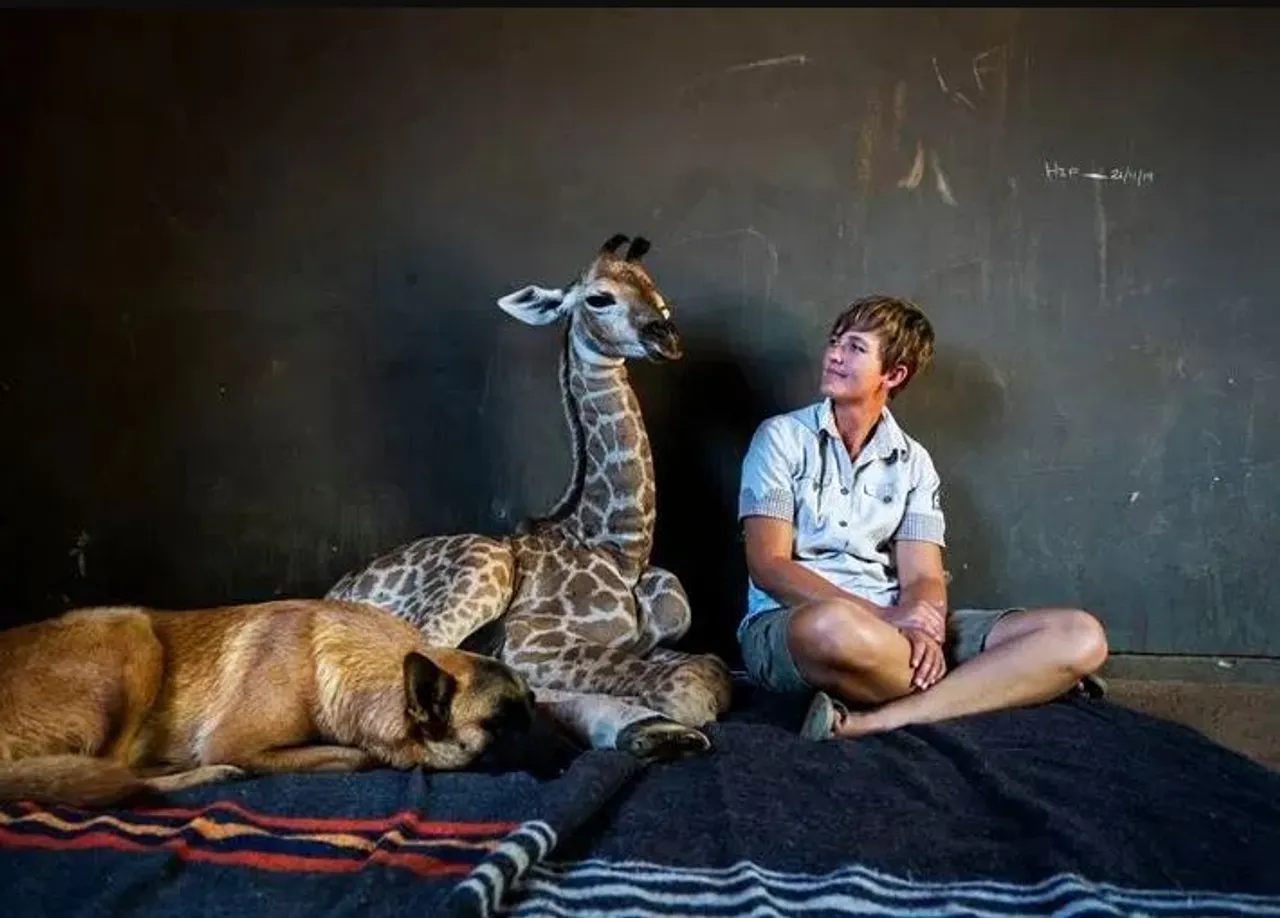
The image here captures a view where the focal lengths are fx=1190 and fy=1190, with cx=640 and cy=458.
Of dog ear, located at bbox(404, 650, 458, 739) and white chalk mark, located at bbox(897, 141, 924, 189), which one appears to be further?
white chalk mark, located at bbox(897, 141, 924, 189)

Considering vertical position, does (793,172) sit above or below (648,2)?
below

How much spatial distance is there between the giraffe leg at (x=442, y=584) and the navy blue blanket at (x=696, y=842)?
0.93 m

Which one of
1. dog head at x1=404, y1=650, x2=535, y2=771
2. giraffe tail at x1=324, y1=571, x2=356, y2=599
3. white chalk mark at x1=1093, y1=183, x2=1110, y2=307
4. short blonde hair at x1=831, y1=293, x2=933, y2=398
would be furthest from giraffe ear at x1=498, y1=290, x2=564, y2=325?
white chalk mark at x1=1093, y1=183, x2=1110, y2=307

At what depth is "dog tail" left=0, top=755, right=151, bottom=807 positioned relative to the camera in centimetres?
232

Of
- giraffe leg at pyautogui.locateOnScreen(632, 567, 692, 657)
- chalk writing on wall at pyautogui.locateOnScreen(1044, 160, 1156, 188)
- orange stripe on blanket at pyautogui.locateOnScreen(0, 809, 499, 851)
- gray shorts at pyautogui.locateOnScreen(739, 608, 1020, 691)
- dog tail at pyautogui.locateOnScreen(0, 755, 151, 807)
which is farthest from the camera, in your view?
chalk writing on wall at pyautogui.locateOnScreen(1044, 160, 1156, 188)

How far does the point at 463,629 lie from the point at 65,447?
1752mm

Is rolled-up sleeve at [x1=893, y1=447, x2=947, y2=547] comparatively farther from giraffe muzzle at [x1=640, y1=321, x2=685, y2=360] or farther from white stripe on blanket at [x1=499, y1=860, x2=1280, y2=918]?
white stripe on blanket at [x1=499, y1=860, x2=1280, y2=918]

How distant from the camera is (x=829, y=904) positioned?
1.98 meters

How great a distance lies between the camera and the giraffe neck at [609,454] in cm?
380

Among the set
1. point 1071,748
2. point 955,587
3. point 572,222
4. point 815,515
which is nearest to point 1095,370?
point 955,587

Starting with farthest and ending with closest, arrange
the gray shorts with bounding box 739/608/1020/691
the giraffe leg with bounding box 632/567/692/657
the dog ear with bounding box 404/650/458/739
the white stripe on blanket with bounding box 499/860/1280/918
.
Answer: the giraffe leg with bounding box 632/567/692/657 → the gray shorts with bounding box 739/608/1020/691 → the dog ear with bounding box 404/650/458/739 → the white stripe on blanket with bounding box 499/860/1280/918

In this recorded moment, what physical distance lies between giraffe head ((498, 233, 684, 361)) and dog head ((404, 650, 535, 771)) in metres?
1.32

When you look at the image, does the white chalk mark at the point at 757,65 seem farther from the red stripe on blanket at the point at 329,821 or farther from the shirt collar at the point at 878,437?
the red stripe on blanket at the point at 329,821

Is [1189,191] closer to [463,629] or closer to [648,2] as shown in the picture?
[648,2]
